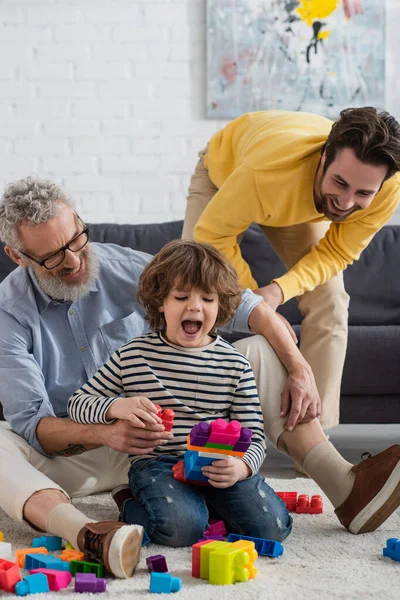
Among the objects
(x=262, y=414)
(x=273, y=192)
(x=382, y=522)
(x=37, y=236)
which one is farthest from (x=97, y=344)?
(x=382, y=522)

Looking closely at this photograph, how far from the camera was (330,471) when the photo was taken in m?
1.80

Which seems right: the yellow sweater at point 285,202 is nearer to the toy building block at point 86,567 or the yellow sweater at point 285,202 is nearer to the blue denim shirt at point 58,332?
the blue denim shirt at point 58,332

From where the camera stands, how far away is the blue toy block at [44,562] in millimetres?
1466

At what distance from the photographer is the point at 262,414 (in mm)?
1901

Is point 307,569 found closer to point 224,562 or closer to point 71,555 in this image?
point 224,562

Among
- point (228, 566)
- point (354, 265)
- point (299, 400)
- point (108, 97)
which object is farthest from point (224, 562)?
point (108, 97)

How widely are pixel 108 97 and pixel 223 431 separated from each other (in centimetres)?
264

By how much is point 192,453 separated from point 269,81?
2.64 m

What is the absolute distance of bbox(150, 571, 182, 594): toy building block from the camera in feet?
4.55

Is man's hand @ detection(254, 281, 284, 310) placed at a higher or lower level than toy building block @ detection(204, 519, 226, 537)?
higher

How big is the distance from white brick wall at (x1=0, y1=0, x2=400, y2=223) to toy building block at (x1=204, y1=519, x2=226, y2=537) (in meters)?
2.33

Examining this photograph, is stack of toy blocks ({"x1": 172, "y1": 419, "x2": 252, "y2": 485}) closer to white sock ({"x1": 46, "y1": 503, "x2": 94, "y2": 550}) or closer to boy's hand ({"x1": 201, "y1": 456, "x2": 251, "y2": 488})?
boy's hand ({"x1": 201, "y1": 456, "x2": 251, "y2": 488})

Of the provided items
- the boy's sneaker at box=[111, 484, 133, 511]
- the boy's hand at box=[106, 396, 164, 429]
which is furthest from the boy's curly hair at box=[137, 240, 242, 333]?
the boy's sneaker at box=[111, 484, 133, 511]

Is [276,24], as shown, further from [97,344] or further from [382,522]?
[382,522]
